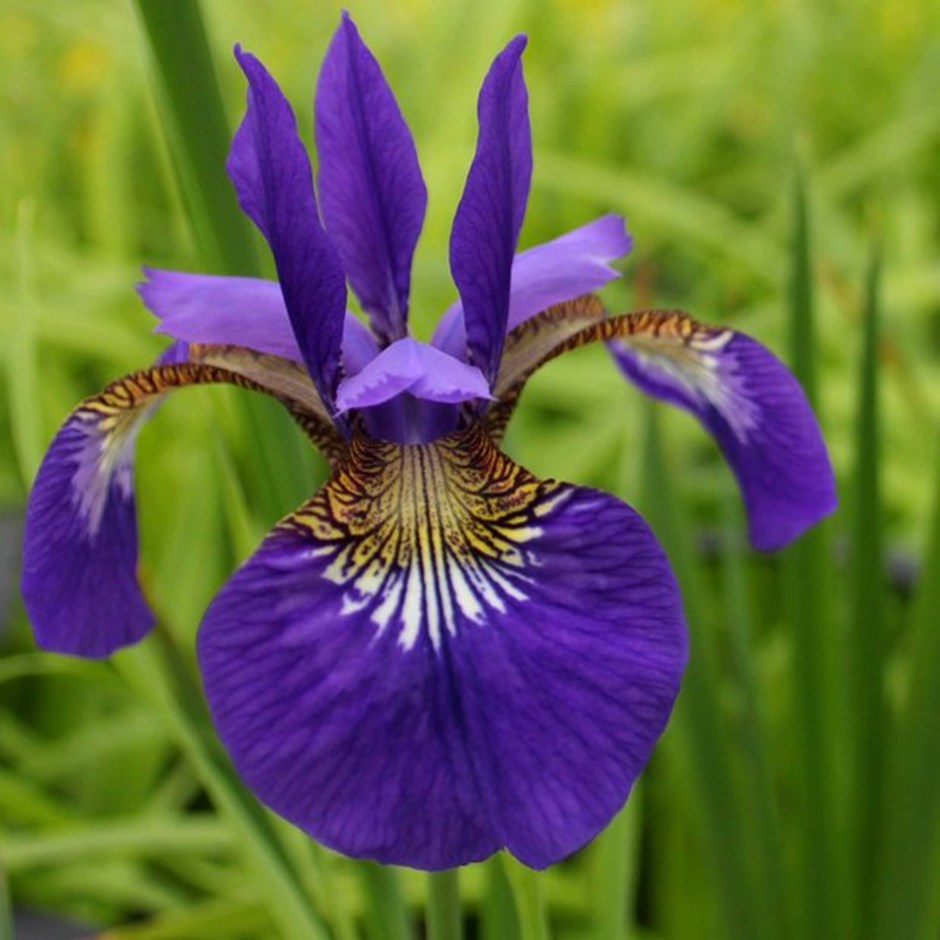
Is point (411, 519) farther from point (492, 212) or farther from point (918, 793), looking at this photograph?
point (918, 793)

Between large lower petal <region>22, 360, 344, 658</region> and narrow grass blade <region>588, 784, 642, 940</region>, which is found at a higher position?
large lower petal <region>22, 360, 344, 658</region>

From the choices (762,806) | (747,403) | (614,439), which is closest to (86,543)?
(747,403)

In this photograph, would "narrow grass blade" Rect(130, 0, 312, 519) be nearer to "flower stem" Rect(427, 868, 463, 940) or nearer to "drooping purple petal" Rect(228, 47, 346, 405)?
"drooping purple petal" Rect(228, 47, 346, 405)

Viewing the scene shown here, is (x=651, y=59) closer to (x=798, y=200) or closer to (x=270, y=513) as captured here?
(x=798, y=200)

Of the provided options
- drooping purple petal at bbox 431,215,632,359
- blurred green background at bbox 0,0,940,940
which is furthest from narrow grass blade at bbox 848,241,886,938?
drooping purple petal at bbox 431,215,632,359

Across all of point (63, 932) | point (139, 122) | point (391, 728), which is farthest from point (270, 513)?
point (139, 122)

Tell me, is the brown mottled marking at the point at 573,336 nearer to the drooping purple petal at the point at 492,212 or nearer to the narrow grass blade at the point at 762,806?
the drooping purple petal at the point at 492,212
